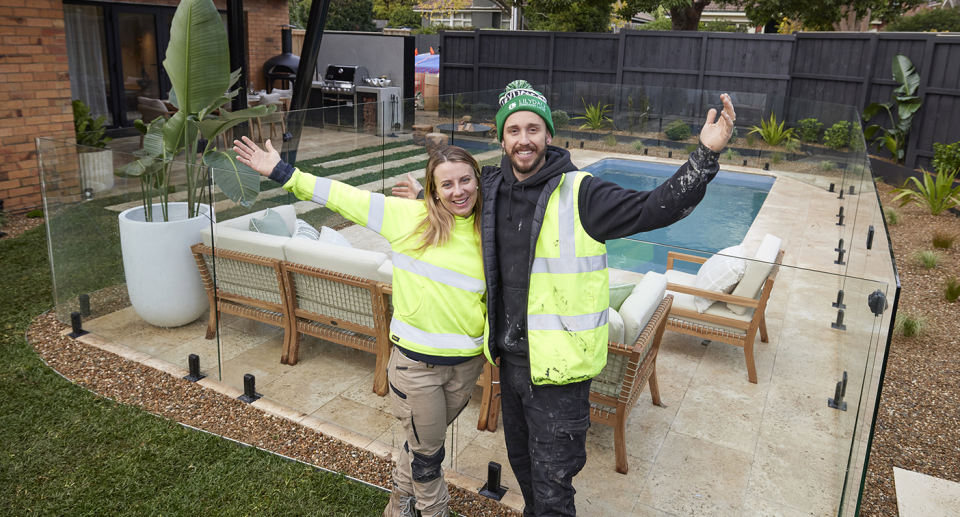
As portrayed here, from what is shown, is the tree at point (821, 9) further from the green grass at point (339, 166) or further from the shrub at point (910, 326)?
the shrub at point (910, 326)

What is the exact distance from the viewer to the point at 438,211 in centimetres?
251

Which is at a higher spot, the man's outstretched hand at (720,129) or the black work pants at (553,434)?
the man's outstretched hand at (720,129)

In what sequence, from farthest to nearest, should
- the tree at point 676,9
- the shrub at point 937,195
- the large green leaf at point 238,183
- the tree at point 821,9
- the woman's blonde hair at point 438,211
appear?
1. the tree at point 676,9
2. the tree at point 821,9
3. the shrub at point 937,195
4. the large green leaf at point 238,183
5. the woman's blonde hair at point 438,211

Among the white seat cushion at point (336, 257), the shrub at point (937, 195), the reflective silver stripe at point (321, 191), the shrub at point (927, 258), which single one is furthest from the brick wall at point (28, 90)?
the shrub at point (937, 195)

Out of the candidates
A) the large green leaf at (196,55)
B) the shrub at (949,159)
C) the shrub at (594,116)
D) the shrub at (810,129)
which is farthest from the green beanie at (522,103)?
the shrub at (594,116)

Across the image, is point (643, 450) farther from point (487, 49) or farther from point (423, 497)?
point (487, 49)

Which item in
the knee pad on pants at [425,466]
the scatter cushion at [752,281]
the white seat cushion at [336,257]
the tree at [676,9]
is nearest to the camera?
the knee pad on pants at [425,466]

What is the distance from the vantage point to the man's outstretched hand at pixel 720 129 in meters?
1.83

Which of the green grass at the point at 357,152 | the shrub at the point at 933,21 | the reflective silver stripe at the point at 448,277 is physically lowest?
the green grass at the point at 357,152

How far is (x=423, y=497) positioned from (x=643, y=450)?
3.77ft

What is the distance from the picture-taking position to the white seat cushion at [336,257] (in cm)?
392

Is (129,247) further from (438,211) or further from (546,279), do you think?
(546,279)

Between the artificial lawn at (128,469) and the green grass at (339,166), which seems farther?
the green grass at (339,166)

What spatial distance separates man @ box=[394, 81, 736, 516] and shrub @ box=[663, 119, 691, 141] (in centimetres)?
1266
